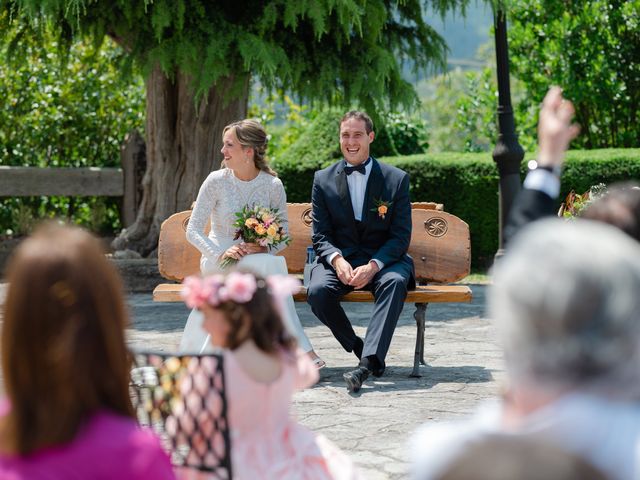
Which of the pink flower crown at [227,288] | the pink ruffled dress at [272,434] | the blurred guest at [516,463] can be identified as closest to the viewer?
the blurred guest at [516,463]

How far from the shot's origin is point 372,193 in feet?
23.8

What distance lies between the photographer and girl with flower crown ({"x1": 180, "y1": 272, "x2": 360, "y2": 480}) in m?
3.21

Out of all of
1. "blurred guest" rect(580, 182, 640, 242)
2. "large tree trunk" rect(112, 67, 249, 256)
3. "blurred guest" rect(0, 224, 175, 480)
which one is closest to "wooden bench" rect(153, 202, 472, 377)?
"large tree trunk" rect(112, 67, 249, 256)

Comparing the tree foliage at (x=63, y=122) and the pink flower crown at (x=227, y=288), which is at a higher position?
the tree foliage at (x=63, y=122)

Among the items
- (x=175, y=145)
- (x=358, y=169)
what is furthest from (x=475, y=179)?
(x=358, y=169)

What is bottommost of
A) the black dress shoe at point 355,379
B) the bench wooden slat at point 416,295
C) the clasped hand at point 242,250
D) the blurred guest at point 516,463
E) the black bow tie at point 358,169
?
the black dress shoe at point 355,379

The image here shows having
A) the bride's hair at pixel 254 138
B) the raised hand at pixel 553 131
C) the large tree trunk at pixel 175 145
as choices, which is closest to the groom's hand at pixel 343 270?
the bride's hair at pixel 254 138

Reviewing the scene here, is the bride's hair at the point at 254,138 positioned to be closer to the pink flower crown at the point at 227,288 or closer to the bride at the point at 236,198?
the bride at the point at 236,198

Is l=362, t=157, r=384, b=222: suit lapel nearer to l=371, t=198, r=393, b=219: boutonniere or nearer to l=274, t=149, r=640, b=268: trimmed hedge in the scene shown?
l=371, t=198, r=393, b=219: boutonniere

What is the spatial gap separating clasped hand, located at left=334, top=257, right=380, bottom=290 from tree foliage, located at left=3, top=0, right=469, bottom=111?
3.44 metres

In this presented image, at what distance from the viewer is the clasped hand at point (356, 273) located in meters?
6.97

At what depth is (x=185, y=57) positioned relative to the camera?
33.5ft

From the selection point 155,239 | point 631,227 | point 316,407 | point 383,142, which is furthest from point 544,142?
point 383,142

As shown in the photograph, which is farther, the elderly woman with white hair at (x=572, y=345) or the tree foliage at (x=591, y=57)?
the tree foliage at (x=591, y=57)
